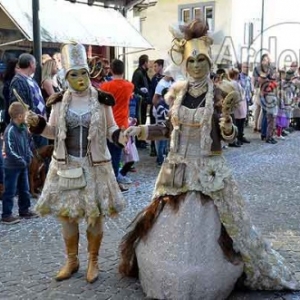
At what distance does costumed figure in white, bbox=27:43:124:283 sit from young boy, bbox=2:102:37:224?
5.76ft

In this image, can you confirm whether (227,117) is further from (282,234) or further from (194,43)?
(282,234)

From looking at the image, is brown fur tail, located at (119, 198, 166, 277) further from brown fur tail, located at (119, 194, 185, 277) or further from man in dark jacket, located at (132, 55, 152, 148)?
man in dark jacket, located at (132, 55, 152, 148)

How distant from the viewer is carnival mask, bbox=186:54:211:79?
12.1 feet

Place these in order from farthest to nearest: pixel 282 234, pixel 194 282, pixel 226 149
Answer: pixel 226 149 < pixel 282 234 < pixel 194 282

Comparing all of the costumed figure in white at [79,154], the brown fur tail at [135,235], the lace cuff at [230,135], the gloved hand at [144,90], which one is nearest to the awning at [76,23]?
the gloved hand at [144,90]

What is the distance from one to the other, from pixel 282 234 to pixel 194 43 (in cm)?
241

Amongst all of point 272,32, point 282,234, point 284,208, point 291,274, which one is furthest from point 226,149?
point 272,32

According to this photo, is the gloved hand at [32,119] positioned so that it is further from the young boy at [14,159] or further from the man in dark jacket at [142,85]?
the man in dark jacket at [142,85]

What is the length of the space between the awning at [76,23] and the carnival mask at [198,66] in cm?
597

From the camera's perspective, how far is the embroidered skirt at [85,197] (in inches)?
151

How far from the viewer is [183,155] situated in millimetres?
3691

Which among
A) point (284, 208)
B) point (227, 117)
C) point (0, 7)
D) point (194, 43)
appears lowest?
point (284, 208)

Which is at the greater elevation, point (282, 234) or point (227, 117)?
point (227, 117)

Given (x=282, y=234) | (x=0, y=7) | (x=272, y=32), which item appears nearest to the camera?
(x=282, y=234)
